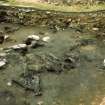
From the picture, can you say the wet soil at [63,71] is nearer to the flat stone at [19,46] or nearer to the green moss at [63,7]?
the flat stone at [19,46]

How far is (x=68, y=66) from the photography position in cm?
797

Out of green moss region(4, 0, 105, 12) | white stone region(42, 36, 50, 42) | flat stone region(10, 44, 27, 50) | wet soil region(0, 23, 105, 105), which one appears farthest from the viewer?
green moss region(4, 0, 105, 12)

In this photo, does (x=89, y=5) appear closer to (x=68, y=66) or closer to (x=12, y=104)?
(x=68, y=66)

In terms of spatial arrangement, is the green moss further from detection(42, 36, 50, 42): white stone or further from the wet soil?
detection(42, 36, 50, 42): white stone

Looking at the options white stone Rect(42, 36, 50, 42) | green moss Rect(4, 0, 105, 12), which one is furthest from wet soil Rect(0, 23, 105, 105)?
green moss Rect(4, 0, 105, 12)

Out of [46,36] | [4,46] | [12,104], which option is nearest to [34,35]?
[46,36]

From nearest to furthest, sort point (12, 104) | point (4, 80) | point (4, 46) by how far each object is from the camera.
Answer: point (12, 104) < point (4, 80) < point (4, 46)

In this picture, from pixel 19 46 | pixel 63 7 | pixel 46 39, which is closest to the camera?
pixel 19 46

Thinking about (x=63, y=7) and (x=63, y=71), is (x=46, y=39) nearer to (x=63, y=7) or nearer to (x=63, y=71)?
(x=63, y=71)

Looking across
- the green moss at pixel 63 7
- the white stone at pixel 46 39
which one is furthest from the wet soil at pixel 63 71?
the green moss at pixel 63 7

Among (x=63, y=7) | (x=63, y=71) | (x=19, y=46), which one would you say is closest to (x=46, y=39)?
(x=19, y=46)

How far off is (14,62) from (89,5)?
12.5 ft

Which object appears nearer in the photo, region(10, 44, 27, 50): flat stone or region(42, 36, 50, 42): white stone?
region(10, 44, 27, 50): flat stone

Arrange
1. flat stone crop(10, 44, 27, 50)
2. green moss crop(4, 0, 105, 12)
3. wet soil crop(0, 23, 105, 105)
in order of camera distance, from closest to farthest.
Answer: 1. wet soil crop(0, 23, 105, 105)
2. flat stone crop(10, 44, 27, 50)
3. green moss crop(4, 0, 105, 12)
